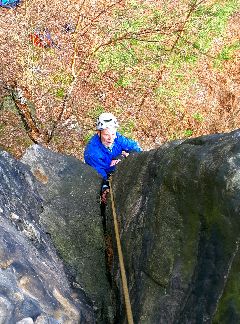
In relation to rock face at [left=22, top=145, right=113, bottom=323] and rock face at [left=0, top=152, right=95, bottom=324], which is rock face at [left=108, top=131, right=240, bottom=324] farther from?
rock face at [left=0, top=152, right=95, bottom=324]

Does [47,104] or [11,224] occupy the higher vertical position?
[47,104]

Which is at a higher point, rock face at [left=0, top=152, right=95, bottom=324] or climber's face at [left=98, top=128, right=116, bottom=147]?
climber's face at [left=98, top=128, right=116, bottom=147]

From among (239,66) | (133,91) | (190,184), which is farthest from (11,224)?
(239,66)

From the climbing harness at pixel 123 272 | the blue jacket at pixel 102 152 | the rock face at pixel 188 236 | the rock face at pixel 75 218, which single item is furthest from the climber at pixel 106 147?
the rock face at pixel 188 236

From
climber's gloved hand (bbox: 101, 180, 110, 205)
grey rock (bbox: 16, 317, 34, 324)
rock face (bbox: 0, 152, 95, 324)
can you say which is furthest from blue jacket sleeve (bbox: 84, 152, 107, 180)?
grey rock (bbox: 16, 317, 34, 324)

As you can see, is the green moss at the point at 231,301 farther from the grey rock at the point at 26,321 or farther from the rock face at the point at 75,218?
the rock face at the point at 75,218

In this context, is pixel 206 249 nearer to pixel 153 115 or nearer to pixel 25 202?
pixel 25 202

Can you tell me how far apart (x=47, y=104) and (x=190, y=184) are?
5.03 metres

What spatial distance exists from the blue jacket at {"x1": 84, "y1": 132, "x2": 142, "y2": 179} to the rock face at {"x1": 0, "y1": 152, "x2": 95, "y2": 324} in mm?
1175

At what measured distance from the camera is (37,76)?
7.57 meters

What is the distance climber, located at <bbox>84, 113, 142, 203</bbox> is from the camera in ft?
17.6

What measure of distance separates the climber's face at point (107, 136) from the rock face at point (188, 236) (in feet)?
4.88

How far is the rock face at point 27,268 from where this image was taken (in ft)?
9.47

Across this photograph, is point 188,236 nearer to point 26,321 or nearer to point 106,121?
point 26,321
